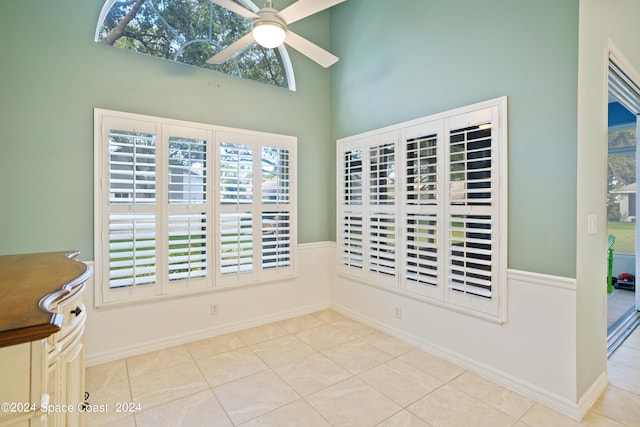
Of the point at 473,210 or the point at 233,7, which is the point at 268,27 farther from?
the point at 473,210

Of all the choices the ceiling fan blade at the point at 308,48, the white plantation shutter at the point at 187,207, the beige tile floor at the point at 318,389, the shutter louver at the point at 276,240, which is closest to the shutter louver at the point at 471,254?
the beige tile floor at the point at 318,389

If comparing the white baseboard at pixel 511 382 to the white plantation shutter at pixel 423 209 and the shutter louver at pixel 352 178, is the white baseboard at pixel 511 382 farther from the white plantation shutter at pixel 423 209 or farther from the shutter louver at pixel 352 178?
the shutter louver at pixel 352 178

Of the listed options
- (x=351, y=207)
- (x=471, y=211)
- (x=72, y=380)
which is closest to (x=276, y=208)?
(x=351, y=207)

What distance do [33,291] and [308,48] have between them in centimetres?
232

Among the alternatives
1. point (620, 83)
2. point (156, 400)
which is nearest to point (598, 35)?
point (620, 83)

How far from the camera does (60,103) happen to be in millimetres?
2574

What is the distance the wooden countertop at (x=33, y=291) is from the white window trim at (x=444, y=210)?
249cm

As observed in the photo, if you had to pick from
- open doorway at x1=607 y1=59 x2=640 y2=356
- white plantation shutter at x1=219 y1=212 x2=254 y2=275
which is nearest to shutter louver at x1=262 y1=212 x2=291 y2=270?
white plantation shutter at x1=219 y1=212 x2=254 y2=275

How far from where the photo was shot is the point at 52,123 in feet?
8.34

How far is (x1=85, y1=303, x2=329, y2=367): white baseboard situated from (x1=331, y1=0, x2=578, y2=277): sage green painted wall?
2452 mm

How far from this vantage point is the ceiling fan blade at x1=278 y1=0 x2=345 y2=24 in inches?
79.1

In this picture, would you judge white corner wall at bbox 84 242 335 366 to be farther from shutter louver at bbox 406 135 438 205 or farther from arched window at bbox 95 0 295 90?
arched window at bbox 95 0 295 90

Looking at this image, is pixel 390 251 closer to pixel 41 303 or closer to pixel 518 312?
pixel 518 312

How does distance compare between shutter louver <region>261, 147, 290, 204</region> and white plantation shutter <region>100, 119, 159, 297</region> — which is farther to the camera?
shutter louver <region>261, 147, 290, 204</region>
